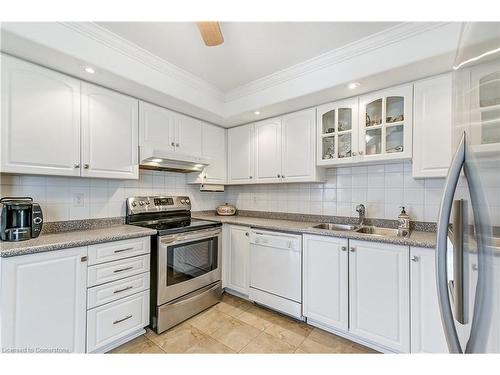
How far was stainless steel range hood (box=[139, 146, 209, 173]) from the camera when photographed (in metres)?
2.14

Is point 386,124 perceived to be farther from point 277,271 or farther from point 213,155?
point 213,155

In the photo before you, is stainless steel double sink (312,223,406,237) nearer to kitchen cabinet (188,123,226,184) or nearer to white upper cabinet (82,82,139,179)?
kitchen cabinet (188,123,226,184)

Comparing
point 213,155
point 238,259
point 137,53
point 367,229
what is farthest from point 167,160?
point 367,229

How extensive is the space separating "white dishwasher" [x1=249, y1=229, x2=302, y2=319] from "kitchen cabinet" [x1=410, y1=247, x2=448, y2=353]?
2.83ft

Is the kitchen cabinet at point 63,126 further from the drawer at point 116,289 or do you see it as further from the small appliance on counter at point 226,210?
the small appliance on counter at point 226,210

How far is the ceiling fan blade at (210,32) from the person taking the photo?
50.7 inches

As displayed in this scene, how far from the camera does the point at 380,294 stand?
170 centimetres

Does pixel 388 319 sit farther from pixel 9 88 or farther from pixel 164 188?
pixel 9 88

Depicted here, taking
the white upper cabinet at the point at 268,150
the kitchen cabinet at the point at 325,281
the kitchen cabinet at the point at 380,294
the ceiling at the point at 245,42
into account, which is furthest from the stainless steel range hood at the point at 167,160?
the kitchen cabinet at the point at 380,294

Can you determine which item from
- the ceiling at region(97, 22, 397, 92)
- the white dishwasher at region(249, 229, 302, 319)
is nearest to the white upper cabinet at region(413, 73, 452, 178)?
the ceiling at region(97, 22, 397, 92)

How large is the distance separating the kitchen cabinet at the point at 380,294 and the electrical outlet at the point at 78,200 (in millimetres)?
2389

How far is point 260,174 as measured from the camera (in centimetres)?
278

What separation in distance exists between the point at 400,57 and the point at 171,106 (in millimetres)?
2062
